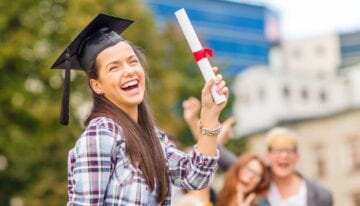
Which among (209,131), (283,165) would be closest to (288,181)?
(283,165)

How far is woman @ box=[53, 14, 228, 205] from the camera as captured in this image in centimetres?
333

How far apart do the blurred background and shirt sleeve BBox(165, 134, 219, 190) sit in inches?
19.0

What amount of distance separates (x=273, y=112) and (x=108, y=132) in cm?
6331

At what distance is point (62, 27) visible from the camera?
21875 millimetres

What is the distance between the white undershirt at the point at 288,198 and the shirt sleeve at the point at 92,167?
3.30 meters

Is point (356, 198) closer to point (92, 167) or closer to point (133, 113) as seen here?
point (133, 113)

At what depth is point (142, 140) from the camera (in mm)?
3520

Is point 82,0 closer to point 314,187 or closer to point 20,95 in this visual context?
point 20,95

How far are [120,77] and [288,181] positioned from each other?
11.0 ft

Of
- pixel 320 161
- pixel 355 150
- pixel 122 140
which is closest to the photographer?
pixel 122 140

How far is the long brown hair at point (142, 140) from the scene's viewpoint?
3.44m

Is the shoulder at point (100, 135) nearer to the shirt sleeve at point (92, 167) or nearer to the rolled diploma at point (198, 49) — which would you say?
the shirt sleeve at point (92, 167)

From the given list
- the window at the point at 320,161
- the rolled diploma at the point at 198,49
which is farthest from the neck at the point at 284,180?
the window at the point at 320,161

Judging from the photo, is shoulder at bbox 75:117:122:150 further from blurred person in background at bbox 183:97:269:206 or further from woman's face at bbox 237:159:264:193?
woman's face at bbox 237:159:264:193
